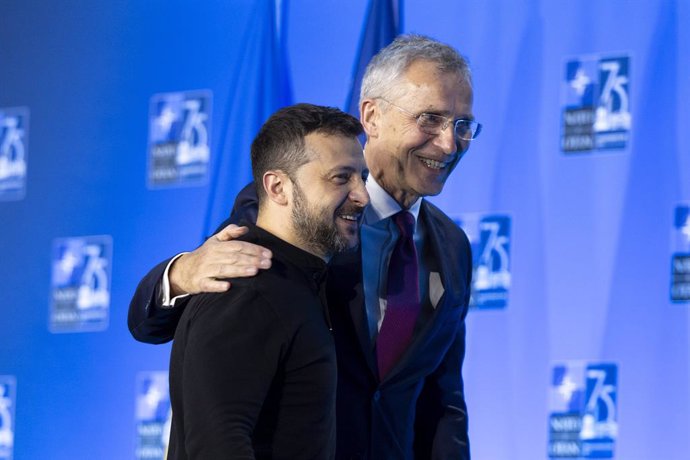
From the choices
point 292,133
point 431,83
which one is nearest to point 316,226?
point 292,133

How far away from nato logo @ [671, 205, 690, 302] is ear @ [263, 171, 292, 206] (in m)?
1.78

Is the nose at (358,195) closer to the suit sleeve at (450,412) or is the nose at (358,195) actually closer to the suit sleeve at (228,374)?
the suit sleeve at (228,374)

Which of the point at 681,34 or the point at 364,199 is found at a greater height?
the point at 681,34

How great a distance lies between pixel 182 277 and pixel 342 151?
1.08ft

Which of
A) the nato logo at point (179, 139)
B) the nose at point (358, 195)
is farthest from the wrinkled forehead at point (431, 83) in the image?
the nato logo at point (179, 139)

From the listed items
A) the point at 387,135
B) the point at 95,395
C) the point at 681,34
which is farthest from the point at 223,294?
the point at 95,395

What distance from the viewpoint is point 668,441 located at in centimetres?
326

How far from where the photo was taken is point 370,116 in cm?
231

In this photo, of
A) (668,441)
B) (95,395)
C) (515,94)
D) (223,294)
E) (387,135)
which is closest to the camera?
(223,294)

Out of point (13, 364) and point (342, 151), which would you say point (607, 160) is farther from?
point (13, 364)

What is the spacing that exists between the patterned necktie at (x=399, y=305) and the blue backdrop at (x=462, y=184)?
136 centimetres

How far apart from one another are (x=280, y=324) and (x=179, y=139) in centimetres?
246

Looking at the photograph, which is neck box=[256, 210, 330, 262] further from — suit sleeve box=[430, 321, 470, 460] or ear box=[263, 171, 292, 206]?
suit sleeve box=[430, 321, 470, 460]

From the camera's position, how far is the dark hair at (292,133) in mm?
1858
